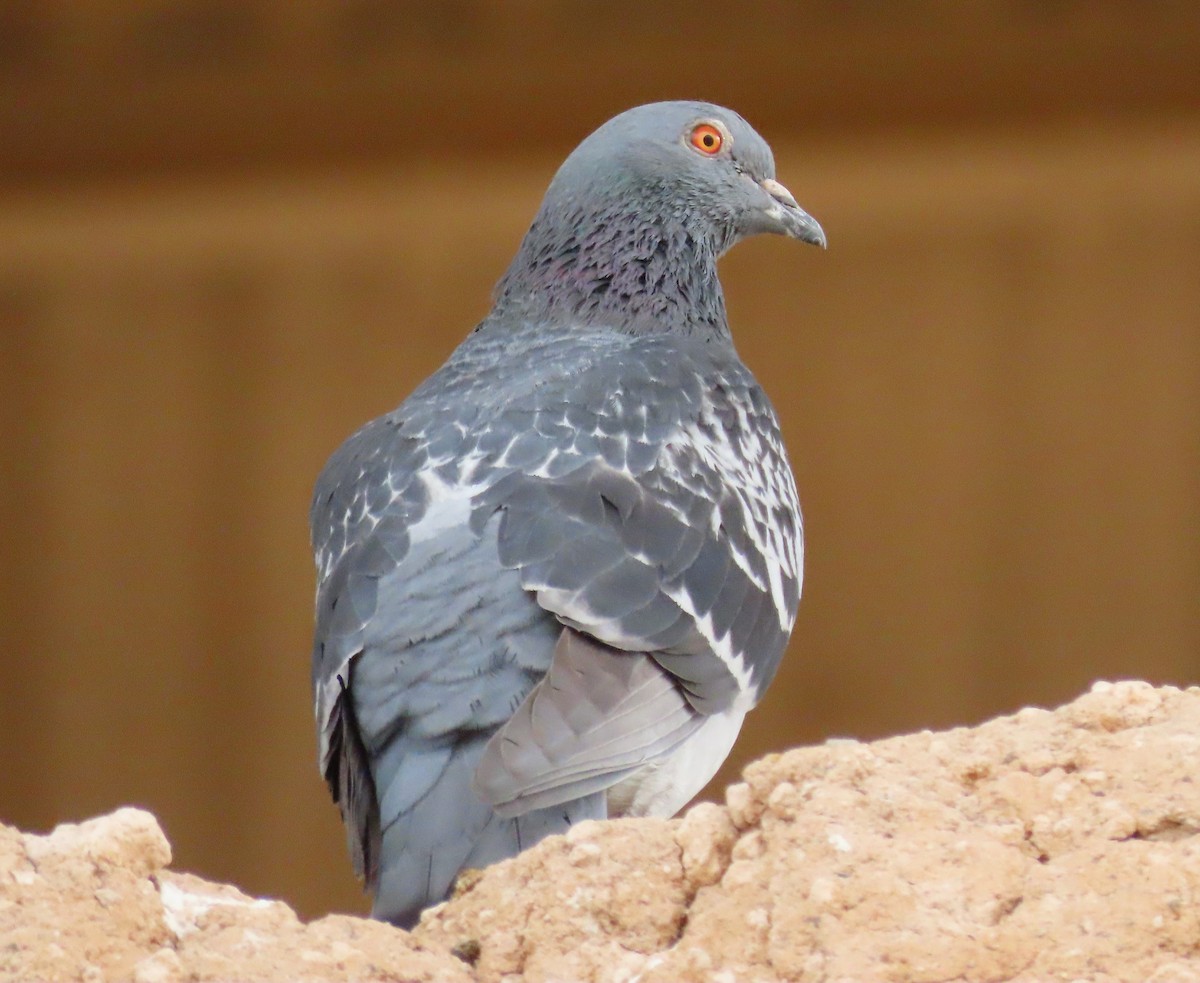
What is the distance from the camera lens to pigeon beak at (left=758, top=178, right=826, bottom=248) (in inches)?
232

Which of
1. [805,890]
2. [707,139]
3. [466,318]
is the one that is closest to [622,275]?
[707,139]

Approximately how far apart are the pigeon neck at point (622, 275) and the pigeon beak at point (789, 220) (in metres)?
0.23

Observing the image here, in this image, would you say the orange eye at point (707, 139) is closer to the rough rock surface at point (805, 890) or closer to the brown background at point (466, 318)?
the rough rock surface at point (805, 890)

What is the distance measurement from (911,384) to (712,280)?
5.62m

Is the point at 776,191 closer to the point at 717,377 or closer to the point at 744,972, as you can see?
the point at 717,377

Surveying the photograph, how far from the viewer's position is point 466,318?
39.1 feet

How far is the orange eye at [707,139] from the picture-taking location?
19.1ft

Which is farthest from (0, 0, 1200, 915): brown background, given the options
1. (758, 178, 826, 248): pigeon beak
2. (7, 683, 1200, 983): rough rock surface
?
(7, 683, 1200, 983): rough rock surface

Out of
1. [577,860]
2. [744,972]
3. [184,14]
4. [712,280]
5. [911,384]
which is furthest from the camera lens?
[911,384]

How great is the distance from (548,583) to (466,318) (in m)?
7.83

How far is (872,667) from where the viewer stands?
36.5ft

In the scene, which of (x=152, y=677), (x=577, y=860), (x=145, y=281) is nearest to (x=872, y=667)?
(x=152, y=677)

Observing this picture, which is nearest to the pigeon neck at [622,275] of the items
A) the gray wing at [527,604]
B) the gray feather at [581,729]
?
the gray wing at [527,604]

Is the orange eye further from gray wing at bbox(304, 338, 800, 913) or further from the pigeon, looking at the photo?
gray wing at bbox(304, 338, 800, 913)
